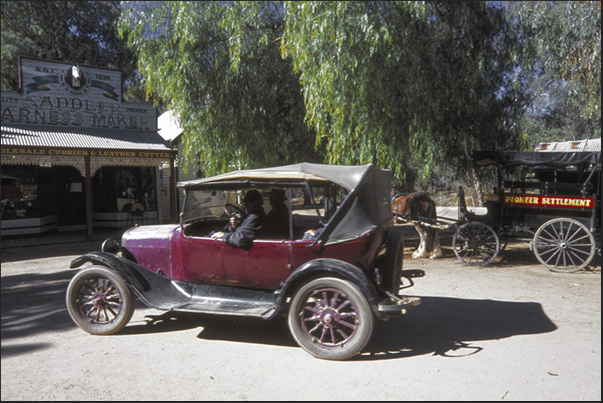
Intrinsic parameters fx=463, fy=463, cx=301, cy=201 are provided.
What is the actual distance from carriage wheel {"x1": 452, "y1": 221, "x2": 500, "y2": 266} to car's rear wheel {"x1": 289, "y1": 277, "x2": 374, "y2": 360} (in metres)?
5.30

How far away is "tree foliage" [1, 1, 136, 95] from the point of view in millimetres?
21094

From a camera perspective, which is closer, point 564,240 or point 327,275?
point 327,275

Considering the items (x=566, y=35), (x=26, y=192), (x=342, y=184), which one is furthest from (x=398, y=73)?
(x=26, y=192)

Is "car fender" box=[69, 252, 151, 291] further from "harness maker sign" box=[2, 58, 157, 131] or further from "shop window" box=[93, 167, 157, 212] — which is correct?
"shop window" box=[93, 167, 157, 212]

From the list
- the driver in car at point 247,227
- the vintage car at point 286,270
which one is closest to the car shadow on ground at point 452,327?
the vintage car at point 286,270

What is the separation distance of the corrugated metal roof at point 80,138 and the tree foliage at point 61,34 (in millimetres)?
8605

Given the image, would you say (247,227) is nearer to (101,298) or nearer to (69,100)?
(101,298)

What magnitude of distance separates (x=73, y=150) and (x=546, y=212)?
11.7 m

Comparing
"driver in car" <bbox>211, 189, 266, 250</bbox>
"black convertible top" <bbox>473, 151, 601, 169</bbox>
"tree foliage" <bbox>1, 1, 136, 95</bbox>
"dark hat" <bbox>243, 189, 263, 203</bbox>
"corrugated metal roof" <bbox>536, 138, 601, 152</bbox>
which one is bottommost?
"driver in car" <bbox>211, 189, 266, 250</bbox>

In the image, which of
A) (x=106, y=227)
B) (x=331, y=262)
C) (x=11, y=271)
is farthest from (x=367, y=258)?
(x=106, y=227)

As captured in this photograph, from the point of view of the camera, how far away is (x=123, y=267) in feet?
17.2

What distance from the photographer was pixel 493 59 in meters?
11.0

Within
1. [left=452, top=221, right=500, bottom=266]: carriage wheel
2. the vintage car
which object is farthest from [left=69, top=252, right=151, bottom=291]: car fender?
[left=452, top=221, right=500, bottom=266]: carriage wheel

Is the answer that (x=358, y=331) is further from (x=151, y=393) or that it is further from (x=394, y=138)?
(x=394, y=138)
